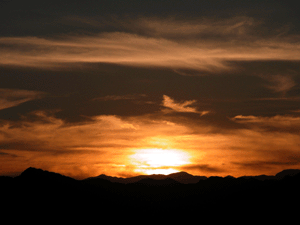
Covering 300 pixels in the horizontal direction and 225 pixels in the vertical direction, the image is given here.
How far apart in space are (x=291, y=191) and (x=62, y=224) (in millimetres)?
113947

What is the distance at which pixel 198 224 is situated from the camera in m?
199

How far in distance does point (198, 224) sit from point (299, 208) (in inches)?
1909

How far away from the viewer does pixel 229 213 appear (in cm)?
19925

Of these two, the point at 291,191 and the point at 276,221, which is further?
the point at 291,191

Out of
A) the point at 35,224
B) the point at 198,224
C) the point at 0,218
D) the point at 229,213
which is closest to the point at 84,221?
the point at 35,224

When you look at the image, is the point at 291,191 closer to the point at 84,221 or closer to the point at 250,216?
the point at 250,216

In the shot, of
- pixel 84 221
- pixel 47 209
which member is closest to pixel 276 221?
pixel 84 221

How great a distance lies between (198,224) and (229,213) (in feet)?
53.7

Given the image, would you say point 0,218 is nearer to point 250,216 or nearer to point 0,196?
point 0,196

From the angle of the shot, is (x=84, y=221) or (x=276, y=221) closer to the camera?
(x=276, y=221)

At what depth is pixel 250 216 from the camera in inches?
7623

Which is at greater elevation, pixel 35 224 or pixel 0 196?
pixel 0 196

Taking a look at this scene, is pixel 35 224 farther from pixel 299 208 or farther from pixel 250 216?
pixel 299 208

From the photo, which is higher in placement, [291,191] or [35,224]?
[291,191]
